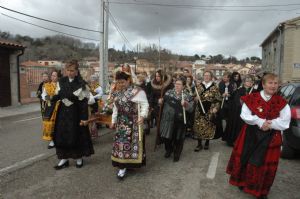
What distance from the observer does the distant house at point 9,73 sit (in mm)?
15562

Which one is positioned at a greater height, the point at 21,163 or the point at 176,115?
the point at 176,115

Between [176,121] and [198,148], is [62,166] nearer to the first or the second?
[176,121]

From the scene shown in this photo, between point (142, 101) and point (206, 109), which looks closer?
point (142, 101)

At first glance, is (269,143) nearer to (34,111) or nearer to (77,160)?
(77,160)

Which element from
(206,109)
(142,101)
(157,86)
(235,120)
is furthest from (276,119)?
(157,86)

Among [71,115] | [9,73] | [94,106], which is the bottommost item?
[94,106]

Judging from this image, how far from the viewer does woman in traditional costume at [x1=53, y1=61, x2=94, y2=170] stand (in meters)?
5.21

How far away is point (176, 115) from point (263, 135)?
2.14 m

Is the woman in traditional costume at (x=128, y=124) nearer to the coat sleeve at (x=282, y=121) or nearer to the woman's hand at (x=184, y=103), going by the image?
the woman's hand at (x=184, y=103)

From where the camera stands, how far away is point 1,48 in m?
15.5

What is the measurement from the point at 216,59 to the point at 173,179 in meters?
96.4

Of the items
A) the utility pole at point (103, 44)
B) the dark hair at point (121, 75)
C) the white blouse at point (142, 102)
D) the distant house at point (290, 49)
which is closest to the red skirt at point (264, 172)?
the white blouse at point (142, 102)

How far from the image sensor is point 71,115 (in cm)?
522

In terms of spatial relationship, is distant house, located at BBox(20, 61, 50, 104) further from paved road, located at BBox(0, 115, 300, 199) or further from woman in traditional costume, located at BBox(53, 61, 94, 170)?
woman in traditional costume, located at BBox(53, 61, 94, 170)
